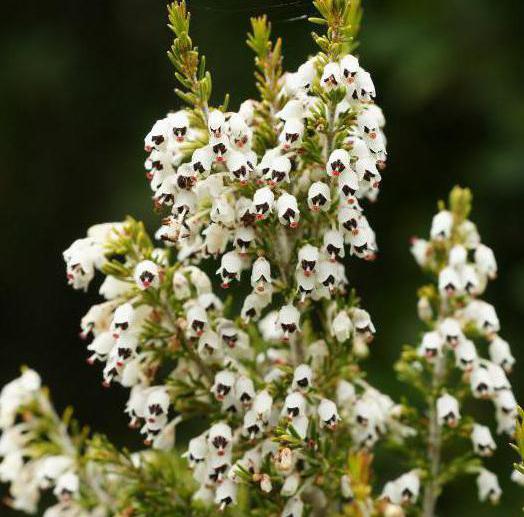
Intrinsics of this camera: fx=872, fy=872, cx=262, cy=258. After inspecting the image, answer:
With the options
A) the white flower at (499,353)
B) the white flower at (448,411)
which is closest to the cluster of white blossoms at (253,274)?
the white flower at (448,411)

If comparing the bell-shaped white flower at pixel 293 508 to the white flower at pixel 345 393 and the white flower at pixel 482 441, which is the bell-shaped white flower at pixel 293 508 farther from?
the white flower at pixel 482 441

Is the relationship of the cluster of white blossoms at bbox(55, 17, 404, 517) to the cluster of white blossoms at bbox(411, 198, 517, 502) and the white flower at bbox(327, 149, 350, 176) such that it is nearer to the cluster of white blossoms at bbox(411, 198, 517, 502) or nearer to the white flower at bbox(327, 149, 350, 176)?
the white flower at bbox(327, 149, 350, 176)

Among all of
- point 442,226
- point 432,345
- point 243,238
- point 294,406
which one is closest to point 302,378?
point 294,406

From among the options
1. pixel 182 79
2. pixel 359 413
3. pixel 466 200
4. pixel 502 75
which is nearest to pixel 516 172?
pixel 502 75

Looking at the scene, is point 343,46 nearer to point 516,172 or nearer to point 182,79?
point 182,79

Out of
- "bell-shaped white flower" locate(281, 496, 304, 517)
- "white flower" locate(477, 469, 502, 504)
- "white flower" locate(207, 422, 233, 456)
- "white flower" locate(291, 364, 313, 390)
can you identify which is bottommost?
"bell-shaped white flower" locate(281, 496, 304, 517)

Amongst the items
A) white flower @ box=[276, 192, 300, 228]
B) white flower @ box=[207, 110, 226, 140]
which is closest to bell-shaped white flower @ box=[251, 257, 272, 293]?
white flower @ box=[276, 192, 300, 228]
